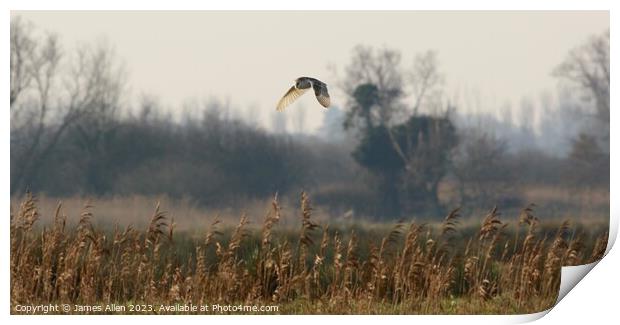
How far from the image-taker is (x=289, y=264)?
15.6m

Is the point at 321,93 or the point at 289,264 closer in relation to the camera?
the point at 289,264

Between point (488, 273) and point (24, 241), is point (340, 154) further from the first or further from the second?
point (24, 241)

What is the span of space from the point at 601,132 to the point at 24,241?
6247mm

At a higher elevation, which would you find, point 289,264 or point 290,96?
point 290,96

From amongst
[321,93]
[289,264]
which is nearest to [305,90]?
[321,93]

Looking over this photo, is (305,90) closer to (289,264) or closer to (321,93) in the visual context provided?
(321,93)

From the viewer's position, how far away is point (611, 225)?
625 inches

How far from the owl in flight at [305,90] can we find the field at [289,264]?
40.8 inches

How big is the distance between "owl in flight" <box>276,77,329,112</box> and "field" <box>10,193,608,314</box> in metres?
1.04

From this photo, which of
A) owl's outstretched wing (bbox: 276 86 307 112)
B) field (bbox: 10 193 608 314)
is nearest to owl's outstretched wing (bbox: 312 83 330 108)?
owl's outstretched wing (bbox: 276 86 307 112)

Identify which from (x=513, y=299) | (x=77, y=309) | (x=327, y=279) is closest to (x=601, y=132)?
(x=513, y=299)

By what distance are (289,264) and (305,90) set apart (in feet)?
6.11

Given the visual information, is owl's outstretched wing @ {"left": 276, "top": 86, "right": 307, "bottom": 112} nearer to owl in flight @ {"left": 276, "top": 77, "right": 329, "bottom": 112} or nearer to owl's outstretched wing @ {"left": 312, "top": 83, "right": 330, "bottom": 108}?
owl in flight @ {"left": 276, "top": 77, "right": 329, "bottom": 112}

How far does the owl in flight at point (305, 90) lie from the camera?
1580 centimetres
